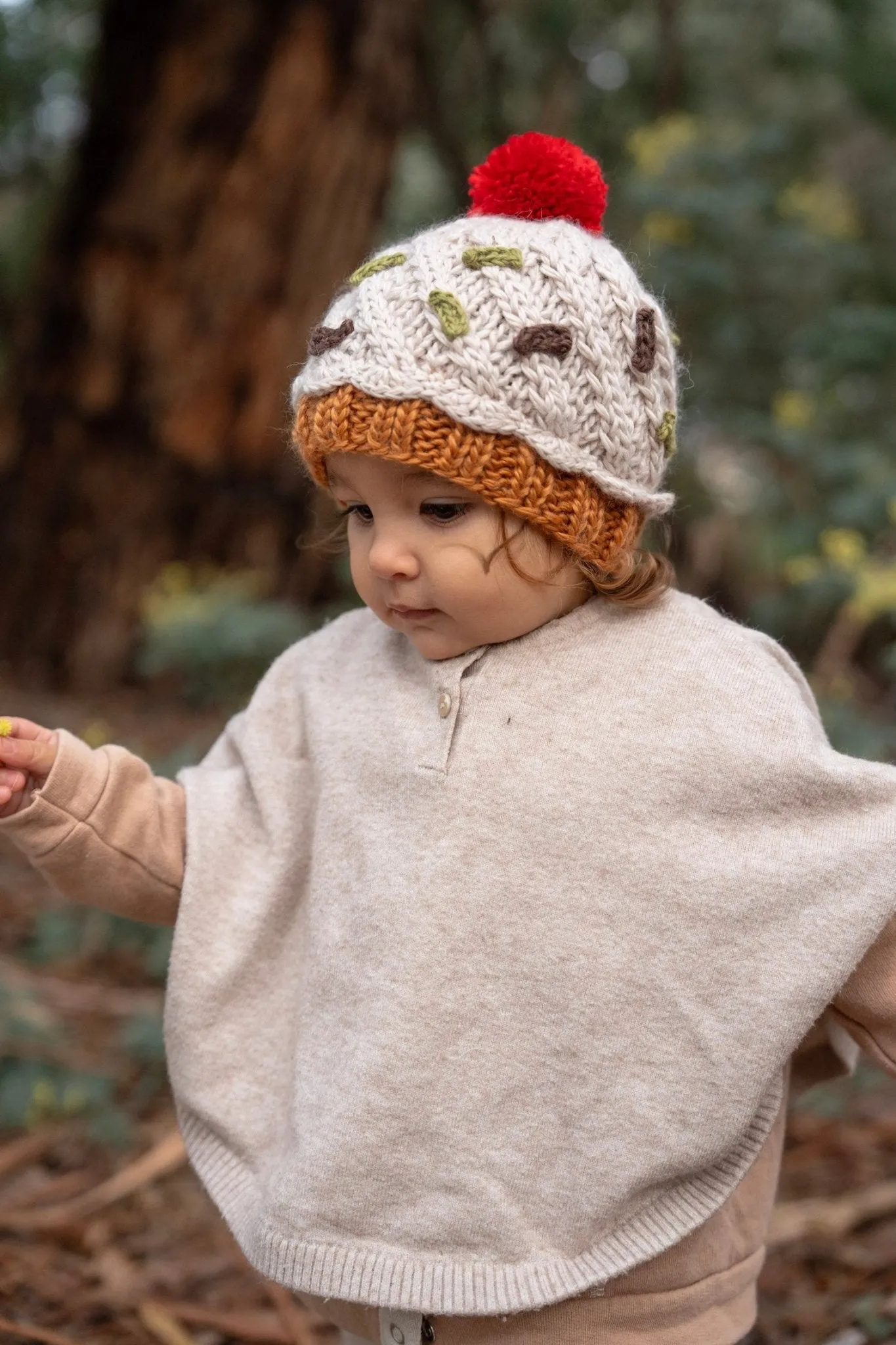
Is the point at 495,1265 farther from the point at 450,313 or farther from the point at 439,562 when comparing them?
the point at 450,313

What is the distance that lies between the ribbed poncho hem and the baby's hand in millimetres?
645

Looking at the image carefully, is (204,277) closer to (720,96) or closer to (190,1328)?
(720,96)

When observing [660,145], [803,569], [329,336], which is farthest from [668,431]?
[660,145]

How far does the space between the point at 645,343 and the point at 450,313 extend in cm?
26

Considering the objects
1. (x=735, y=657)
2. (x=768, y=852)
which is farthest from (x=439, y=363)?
(x=768, y=852)

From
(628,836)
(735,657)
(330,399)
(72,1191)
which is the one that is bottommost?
(72,1191)

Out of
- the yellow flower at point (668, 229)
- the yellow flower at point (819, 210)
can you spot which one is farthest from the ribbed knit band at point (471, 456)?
the yellow flower at point (819, 210)

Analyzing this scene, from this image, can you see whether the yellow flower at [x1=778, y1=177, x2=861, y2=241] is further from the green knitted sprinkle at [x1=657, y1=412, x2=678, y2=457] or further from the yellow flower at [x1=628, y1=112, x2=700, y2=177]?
the green knitted sprinkle at [x1=657, y1=412, x2=678, y2=457]

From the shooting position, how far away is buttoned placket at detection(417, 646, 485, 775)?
175cm

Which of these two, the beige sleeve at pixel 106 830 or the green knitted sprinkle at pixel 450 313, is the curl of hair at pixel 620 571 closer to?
the green knitted sprinkle at pixel 450 313

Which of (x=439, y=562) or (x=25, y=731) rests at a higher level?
(x=439, y=562)

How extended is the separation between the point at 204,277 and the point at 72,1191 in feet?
11.7

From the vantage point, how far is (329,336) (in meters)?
1.73

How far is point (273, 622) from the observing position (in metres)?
4.71
